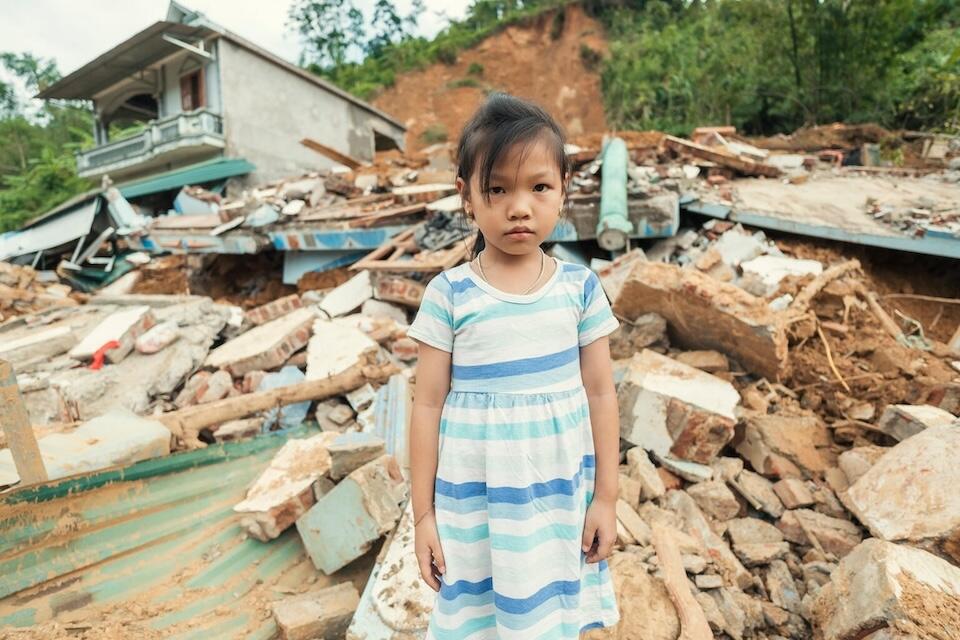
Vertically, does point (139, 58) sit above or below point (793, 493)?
above

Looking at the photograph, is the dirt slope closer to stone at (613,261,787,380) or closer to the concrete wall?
the concrete wall

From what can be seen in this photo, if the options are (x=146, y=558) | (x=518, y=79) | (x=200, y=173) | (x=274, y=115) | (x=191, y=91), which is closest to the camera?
(x=146, y=558)

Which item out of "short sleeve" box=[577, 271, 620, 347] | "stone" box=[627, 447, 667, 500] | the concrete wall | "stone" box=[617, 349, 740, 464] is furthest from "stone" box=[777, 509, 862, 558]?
the concrete wall

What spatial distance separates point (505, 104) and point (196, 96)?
1646 cm

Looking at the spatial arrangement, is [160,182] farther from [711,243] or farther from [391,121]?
[711,243]

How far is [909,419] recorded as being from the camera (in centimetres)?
241

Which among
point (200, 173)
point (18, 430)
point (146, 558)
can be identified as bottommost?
point (146, 558)

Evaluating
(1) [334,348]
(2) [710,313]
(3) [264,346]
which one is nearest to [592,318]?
(2) [710,313]

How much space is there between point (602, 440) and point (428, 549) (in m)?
0.53

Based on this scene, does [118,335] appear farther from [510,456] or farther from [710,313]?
[710,313]

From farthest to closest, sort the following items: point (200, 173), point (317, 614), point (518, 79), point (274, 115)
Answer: point (518, 79) < point (274, 115) < point (200, 173) < point (317, 614)

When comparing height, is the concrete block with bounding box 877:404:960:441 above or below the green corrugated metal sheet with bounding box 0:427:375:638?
above

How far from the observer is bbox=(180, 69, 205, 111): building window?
1362 cm

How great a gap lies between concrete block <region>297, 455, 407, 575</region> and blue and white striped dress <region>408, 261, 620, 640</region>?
2.95 feet
